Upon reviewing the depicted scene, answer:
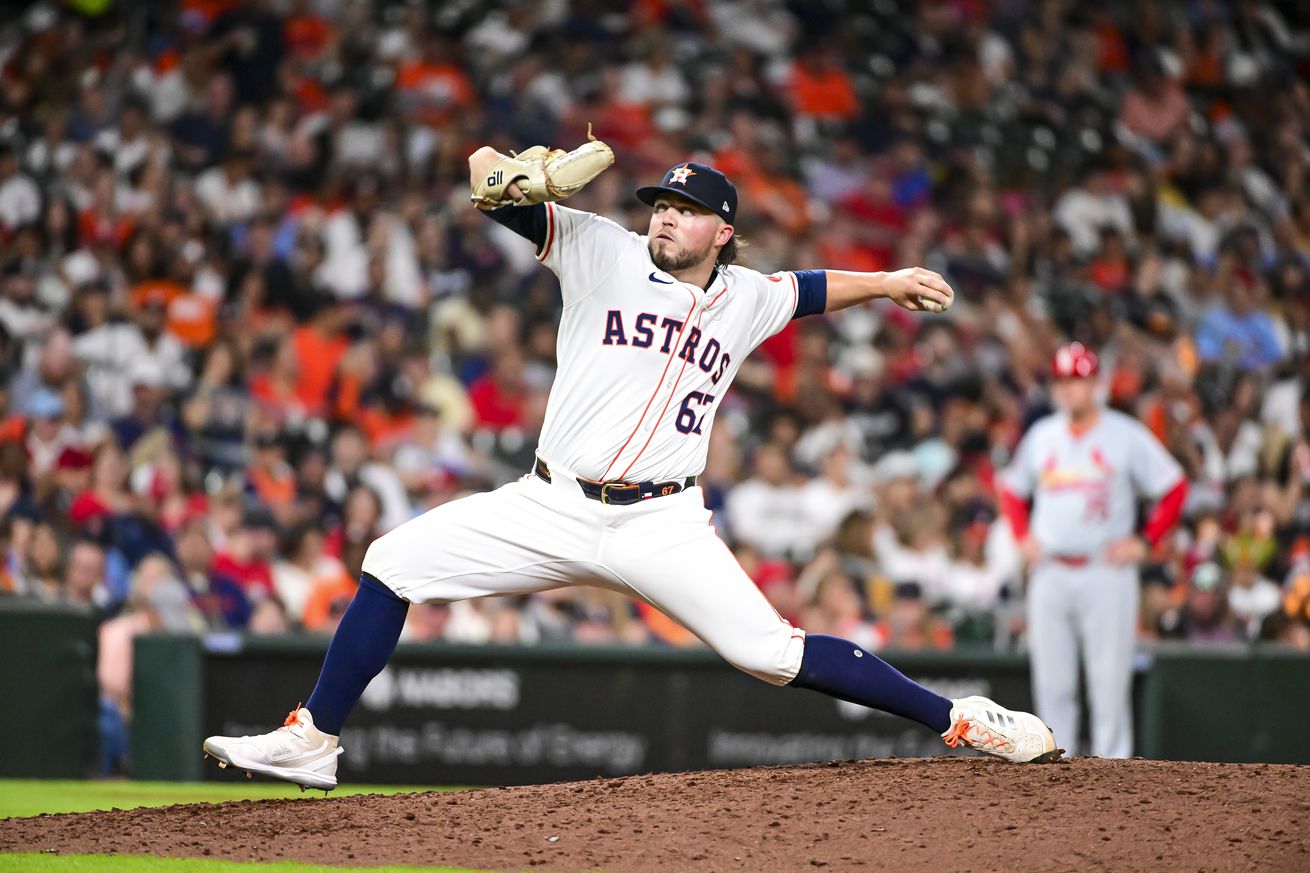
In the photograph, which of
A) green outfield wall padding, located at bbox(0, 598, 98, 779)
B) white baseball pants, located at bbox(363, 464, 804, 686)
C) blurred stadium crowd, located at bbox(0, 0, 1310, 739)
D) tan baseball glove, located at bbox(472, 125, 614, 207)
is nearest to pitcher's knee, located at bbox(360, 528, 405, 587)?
white baseball pants, located at bbox(363, 464, 804, 686)

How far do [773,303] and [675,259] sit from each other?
397 mm

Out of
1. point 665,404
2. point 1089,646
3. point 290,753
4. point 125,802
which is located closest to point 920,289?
point 665,404

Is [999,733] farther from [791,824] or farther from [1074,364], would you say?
[1074,364]

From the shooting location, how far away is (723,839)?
13.5 feet

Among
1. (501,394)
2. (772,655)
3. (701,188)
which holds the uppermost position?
(501,394)

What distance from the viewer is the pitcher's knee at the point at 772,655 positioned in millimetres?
4508

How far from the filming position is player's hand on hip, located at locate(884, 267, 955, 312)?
4.74m

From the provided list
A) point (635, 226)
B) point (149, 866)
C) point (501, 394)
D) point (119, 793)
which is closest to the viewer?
point (149, 866)

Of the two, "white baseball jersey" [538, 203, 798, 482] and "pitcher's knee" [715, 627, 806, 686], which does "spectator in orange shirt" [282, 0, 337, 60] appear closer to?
"white baseball jersey" [538, 203, 798, 482]

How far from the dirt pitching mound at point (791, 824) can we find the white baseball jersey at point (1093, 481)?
2.72 meters

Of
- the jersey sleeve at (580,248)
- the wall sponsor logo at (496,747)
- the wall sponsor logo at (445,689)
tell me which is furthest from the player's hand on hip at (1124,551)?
the jersey sleeve at (580,248)

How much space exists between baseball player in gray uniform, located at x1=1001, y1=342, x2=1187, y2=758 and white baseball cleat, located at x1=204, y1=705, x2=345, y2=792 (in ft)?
13.0

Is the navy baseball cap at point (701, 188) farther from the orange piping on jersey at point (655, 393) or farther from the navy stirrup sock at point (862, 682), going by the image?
the navy stirrup sock at point (862, 682)

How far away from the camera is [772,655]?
4.53 m
